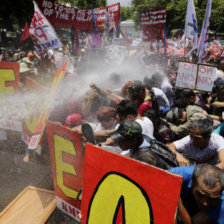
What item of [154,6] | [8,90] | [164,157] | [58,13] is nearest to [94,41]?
[58,13]

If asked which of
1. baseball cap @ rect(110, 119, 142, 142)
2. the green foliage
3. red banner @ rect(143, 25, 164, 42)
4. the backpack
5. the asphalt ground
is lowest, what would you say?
the asphalt ground

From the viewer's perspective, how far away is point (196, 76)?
3715mm

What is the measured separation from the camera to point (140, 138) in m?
1.86

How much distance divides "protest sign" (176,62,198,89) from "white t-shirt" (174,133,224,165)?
1778 mm

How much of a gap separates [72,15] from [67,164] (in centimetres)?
669

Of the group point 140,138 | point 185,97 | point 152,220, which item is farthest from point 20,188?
point 185,97

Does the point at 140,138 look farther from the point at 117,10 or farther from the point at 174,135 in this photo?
the point at 117,10

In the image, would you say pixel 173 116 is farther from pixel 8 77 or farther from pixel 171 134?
pixel 8 77

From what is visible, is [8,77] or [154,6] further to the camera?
[154,6]

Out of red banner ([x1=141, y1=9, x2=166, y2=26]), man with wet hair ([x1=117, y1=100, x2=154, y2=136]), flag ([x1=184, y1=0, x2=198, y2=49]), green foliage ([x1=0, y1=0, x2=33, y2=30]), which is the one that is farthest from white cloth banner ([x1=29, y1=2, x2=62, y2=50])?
green foliage ([x1=0, y1=0, x2=33, y2=30])

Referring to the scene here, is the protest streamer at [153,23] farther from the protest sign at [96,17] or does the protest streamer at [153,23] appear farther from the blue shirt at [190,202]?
the blue shirt at [190,202]

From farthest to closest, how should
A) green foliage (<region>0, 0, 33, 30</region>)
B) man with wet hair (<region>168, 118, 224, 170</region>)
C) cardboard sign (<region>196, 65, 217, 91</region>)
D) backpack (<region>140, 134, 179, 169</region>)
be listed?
green foliage (<region>0, 0, 33, 30</region>) < cardboard sign (<region>196, 65, 217, 91</region>) < man with wet hair (<region>168, 118, 224, 170</region>) < backpack (<region>140, 134, 179, 169</region>)

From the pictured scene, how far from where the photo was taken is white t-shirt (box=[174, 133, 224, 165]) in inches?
83.5

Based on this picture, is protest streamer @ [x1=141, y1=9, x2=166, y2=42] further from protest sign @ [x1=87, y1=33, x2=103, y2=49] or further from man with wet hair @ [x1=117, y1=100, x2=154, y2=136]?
man with wet hair @ [x1=117, y1=100, x2=154, y2=136]
